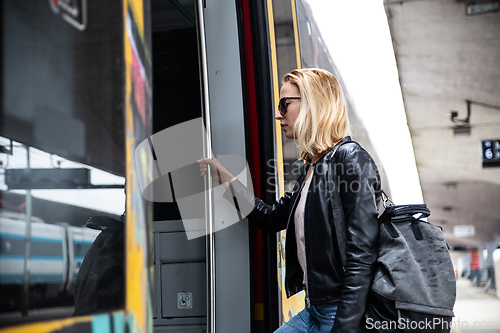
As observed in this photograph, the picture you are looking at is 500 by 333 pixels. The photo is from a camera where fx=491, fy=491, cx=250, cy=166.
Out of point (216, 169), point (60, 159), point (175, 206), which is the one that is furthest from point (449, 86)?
point (60, 159)

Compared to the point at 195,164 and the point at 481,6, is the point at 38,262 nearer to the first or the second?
the point at 195,164

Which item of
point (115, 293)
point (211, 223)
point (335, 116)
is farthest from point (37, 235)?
point (335, 116)

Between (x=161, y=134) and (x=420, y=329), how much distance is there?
5.65 ft

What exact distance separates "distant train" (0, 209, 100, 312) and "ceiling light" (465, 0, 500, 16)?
20.3 feet

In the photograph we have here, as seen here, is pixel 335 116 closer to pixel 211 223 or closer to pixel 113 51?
pixel 211 223

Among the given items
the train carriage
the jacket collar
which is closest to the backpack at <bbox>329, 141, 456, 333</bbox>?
the jacket collar

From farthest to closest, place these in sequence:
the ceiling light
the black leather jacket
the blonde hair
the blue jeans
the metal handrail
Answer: the ceiling light
the metal handrail
the blonde hair
the blue jeans
the black leather jacket

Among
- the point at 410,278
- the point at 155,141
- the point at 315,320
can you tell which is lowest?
the point at 315,320

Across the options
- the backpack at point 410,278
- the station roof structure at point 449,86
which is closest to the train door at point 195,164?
the backpack at point 410,278

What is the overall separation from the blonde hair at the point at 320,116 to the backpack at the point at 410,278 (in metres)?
0.34

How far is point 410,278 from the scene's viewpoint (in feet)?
4.36

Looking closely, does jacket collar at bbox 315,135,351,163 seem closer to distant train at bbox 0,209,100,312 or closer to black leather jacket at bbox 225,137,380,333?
black leather jacket at bbox 225,137,380,333

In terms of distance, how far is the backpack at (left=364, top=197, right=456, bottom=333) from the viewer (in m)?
1.31

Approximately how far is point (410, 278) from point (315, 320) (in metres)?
0.38
